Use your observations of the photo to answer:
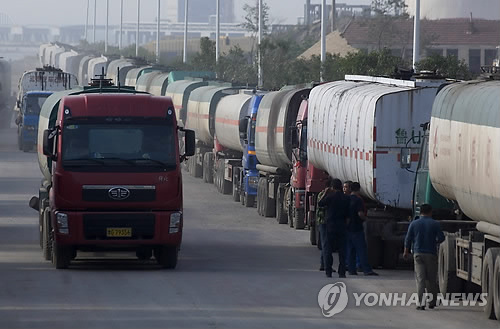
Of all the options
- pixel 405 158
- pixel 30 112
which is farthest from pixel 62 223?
pixel 30 112

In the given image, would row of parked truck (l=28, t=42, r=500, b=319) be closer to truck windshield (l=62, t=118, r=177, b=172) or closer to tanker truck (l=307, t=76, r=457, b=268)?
tanker truck (l=307, t=76, r=457, b=268)

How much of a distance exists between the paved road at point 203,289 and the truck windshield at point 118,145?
5.84 ft

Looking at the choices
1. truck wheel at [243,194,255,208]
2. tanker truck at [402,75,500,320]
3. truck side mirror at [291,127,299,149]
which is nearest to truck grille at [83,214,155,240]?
tanker truck at [402,75,500,320]

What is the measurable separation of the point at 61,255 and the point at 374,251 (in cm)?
537

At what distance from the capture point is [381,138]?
24328 millimetres

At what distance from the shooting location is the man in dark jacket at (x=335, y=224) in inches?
912

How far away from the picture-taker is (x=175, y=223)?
920 inches

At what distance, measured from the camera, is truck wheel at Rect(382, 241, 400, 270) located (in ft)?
81.2

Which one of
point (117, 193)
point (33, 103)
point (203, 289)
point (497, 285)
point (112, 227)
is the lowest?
point (203, 289)

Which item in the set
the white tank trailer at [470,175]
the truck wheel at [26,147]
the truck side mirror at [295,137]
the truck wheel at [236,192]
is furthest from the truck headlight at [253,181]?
the truck wheel at [26,147]

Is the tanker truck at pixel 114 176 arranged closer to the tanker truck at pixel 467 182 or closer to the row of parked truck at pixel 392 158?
the row of parked truck at pixel 392 158

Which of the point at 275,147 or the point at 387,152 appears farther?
the point at 275,147

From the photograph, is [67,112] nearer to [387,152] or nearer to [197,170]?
[387,152]

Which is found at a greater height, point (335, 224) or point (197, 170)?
point (335, 224)
